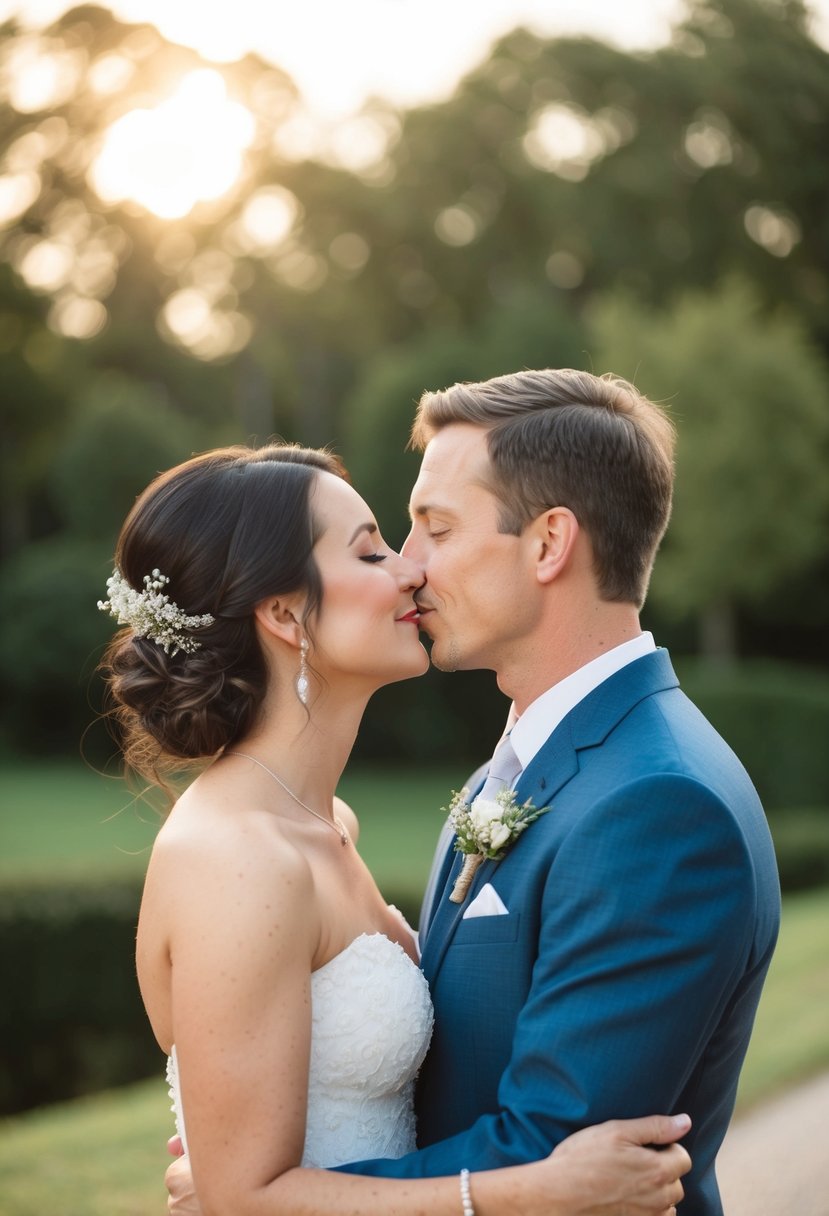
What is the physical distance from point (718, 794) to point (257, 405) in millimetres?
45330

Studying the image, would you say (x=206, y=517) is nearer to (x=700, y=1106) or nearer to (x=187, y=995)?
(x=187, y=995)

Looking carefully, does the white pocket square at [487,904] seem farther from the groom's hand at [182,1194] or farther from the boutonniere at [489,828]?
the groom's hand at [182,1194]

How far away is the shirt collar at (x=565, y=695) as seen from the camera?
9.73 ft

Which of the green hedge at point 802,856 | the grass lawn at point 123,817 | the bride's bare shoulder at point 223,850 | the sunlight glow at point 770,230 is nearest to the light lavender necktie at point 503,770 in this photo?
the bride's bare shoulder at point 223,850

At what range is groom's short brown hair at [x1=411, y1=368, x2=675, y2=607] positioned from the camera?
3.05 meters

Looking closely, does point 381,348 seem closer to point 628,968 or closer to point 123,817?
point 123,817

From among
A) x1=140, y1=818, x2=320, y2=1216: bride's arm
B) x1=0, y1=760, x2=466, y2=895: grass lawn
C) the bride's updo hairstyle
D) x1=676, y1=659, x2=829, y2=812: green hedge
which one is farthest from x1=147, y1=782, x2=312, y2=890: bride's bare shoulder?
x1=676, y1=659, x2=829, y2=812: green hedge

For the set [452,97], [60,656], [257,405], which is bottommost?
[60,656]

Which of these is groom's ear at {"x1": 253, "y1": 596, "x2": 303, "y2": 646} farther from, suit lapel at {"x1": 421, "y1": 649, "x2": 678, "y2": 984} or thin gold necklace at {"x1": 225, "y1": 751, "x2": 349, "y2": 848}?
suit lapel at {"x1": 421, "y1": 649, "x2": 678, "y2": 984}

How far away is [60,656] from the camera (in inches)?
1055

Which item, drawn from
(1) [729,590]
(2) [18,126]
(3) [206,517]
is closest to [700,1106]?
(3) [206,517]

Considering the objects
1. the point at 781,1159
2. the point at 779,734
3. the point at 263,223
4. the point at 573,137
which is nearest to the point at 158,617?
the point at 781,1159

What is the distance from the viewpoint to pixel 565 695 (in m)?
2.98

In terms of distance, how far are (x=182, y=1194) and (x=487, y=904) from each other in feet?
3.17
